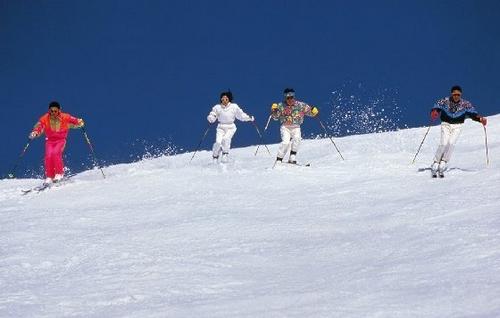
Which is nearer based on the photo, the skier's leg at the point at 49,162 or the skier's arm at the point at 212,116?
the skier's leg at the point at 49,162

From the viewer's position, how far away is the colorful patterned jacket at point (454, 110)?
1330cm

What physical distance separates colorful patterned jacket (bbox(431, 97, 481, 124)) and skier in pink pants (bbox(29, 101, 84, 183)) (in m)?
7.28

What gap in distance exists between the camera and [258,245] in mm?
8234

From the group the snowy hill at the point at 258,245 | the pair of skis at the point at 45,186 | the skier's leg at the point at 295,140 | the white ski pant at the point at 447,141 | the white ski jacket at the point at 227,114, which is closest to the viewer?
the snowy hill at the point at 258,245

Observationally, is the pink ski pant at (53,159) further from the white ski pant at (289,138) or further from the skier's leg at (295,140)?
the skier's leg at (295,140)

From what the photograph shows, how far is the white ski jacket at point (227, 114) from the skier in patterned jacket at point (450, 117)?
4766 millimetres

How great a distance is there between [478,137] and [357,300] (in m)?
15.8

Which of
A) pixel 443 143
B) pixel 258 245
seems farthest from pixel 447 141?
pixel 258 245

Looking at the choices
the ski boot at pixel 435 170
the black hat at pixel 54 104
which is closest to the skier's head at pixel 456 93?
the ski boot at pixel 435 170

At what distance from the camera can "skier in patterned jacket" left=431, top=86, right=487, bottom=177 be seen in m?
13.2

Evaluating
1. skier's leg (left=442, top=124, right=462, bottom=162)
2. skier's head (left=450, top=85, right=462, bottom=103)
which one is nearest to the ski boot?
skier's leg (left=442, top=124, right=462, bottom=162)

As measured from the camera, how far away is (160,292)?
6430 mm

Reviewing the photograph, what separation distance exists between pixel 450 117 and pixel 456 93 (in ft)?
1.45

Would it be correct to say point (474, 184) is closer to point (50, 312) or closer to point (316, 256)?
point (316, 256)
